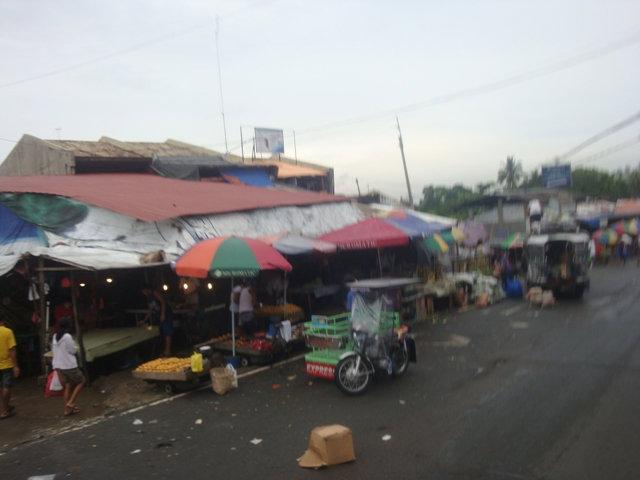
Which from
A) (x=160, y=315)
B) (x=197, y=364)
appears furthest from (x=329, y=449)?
(x=160, y=315)

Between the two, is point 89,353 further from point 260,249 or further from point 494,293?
point 494,293

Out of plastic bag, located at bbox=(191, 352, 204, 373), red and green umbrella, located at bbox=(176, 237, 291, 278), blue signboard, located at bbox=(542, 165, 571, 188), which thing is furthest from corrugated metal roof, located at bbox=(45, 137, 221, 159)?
blue signboard, located at bbox=(542, 165, 571, 188)

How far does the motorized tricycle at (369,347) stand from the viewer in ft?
28.5

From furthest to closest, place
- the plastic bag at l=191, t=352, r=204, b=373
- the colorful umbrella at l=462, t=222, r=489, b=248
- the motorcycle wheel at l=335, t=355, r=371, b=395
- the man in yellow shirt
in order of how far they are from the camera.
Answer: the colorful umbrella at l=462, t=222, r=489, b=248 < the plastic bag at l=191, t=352, r=204, b=373 < the motorcycle wheel at l=335, t=355, r=371, b=395 < the man in yellow shirt

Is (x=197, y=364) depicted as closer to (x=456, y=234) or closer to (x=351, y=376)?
(x=351, y=376)

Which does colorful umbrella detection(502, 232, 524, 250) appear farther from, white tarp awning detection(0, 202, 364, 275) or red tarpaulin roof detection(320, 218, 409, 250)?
white tarp awning detection(0, 202, 364, 275)

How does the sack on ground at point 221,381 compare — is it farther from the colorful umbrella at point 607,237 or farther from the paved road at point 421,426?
the colorful umbrella at point 607,237

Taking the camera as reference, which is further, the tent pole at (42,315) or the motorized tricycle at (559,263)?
the motorized tricycle at (559,263)

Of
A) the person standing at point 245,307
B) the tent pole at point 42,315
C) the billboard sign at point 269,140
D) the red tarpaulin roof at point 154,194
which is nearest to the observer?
the tent pole at point 42,315

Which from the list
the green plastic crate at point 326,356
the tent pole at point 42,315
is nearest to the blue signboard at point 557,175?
the green plastic crate at point 326,356

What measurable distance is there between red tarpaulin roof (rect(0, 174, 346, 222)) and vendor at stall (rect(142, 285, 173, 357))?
1.79m

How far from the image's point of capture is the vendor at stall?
39.4 ft

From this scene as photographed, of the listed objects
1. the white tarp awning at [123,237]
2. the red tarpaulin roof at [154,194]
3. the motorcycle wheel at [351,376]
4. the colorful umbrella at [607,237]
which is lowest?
the motorcycle wheel at [351,376]

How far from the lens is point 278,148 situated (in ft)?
95.1
